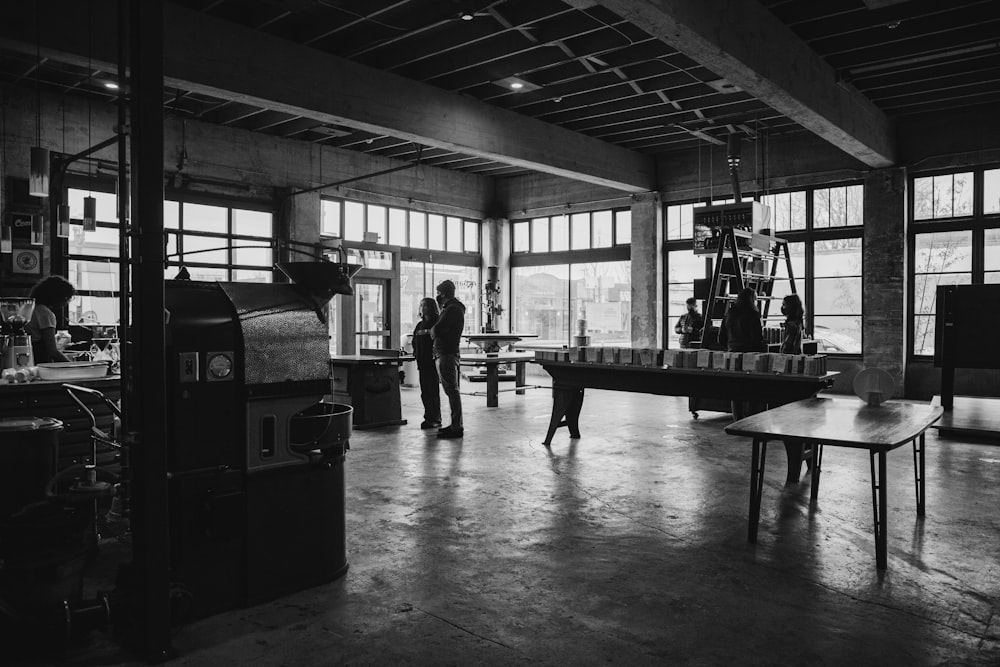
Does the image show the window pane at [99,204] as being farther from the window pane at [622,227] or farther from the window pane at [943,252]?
the window pane at [943,252]

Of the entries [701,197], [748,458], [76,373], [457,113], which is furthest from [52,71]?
[701,197]

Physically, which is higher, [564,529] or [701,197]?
[701,197]

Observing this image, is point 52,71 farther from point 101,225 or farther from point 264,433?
point 264,433

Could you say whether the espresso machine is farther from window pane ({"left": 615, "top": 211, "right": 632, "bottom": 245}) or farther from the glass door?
window pane ({"left": 615, "top": 211, "right": 632, "bottom": 245})

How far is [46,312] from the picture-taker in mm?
5359

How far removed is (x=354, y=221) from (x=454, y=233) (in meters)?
2.62

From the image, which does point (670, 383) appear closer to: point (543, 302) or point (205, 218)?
point (205, 218)

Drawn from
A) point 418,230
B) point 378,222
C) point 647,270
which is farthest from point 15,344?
point 647,270

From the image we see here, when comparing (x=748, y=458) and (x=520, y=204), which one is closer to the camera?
(x=748, y=458)

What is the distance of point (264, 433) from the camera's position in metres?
3.26

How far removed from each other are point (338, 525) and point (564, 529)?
4.85 ft

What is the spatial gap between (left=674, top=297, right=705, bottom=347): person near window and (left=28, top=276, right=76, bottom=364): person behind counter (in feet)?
27.1

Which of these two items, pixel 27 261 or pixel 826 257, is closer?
pixel 27 261

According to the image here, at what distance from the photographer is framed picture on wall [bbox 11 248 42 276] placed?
9.16 meters
